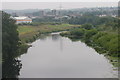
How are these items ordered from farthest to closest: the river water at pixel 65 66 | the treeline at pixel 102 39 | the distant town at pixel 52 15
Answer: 1. the distant town at pixel 52 15
2. the treeline at pixel 102 39
3. the river water at pixel 65 66

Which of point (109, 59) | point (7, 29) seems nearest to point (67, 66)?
point (109, 59)

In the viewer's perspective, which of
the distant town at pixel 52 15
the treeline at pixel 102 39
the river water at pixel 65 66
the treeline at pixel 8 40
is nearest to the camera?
the river water at pixel 65 66

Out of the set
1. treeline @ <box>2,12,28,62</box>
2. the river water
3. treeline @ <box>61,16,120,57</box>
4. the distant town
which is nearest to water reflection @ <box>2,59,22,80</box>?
the river water

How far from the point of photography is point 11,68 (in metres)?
14.1

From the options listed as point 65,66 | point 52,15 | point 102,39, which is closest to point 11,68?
point 65,66

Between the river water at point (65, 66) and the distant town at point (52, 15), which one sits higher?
the distant town at point (52, 15)

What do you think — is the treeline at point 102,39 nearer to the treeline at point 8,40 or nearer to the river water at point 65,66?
the river water at point 65,66

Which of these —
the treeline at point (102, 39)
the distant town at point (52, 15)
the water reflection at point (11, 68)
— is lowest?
the water reflection at point (11, 68)

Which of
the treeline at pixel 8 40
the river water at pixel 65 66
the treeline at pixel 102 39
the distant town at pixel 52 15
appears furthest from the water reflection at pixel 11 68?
the distant town at pixel 52 15

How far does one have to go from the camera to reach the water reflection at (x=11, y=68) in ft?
41.7

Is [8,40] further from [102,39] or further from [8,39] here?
[102,39]

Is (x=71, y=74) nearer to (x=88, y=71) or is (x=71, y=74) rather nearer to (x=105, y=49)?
(x=88, y=71)

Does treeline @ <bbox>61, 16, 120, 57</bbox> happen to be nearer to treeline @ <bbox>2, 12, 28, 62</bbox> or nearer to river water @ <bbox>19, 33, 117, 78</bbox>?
river water @ <bbox>19, 33, 117, 78</bbox>

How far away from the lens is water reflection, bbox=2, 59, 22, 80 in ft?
41.7
